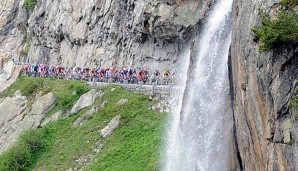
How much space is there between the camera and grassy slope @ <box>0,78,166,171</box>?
2653 cm

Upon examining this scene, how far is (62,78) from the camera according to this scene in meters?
44.0

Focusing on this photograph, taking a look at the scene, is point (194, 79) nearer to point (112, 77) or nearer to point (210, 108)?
point (210, 108)

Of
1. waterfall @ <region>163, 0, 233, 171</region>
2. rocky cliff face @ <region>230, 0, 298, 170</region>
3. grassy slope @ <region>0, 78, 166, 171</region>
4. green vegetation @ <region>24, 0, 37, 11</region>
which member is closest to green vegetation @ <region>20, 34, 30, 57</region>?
green vegetation @ <region>24, 0, 37, 11</region>

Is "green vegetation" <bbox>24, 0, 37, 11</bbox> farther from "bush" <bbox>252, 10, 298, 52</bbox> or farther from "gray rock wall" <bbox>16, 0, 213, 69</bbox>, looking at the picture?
"bush" <bbox>252, 10, 298, 52</bbox>

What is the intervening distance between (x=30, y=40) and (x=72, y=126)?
89.9 ft

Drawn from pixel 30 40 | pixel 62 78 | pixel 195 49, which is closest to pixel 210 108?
pixel 195 49

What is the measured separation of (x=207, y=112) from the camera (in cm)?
2136

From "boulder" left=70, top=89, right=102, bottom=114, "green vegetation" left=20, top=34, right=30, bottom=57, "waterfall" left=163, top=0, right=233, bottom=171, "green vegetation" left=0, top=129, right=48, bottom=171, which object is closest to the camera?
"waterfall" left=163, top=0, right=233, bottom=171

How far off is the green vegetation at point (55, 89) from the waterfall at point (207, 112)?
1503cm

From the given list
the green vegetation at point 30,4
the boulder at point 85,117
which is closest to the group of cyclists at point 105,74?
the boulder at point 85,117

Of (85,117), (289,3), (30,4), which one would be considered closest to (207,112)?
(289,3)

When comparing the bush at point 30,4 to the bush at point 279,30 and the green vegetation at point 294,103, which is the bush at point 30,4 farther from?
the green vegetation at point 294,103

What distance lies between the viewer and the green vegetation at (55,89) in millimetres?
37719

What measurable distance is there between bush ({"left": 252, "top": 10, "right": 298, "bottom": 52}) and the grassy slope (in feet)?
42.9
